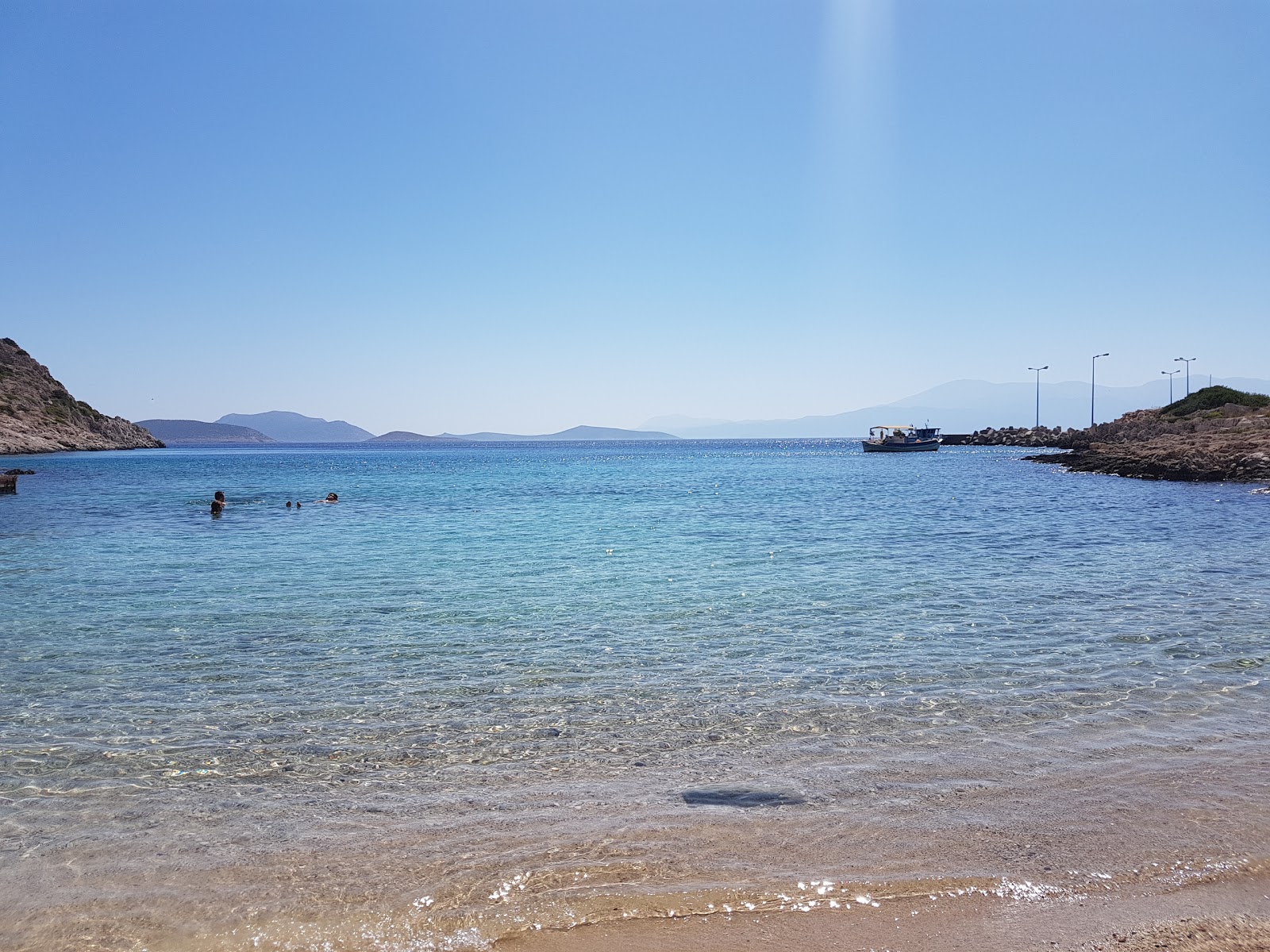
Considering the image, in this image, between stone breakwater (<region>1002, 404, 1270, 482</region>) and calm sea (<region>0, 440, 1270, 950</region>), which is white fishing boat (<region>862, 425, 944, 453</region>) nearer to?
stone breakwater (<region>1002, 404, 1270, 482</region>)

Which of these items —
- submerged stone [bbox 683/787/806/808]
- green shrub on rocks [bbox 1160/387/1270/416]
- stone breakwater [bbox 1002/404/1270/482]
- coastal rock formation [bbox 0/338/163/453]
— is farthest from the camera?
coastal rock formation [bbox 0/338/163/453]

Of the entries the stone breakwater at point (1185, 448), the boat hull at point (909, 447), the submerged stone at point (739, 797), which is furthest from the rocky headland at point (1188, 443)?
the submerged stone at point (739, 797)

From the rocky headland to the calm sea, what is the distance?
35776mm

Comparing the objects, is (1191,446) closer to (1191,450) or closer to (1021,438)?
(1191,450)

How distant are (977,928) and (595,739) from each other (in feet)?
14.0

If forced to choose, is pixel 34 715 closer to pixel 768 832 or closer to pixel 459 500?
pixel 768 832

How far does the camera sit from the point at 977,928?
4.72 m

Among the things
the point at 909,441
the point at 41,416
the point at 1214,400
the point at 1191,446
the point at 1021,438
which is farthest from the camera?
the point at 41,416

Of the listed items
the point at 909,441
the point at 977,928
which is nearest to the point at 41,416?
the point at 909,441

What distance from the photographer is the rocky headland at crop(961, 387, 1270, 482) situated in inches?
1972

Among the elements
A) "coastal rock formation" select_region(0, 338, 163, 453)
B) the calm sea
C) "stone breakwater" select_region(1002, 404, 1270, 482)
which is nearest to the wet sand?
the calm sea

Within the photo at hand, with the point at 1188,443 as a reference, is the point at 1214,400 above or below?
above

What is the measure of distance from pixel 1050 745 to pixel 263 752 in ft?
24.4

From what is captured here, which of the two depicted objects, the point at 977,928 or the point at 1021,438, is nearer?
the point at 977,928
